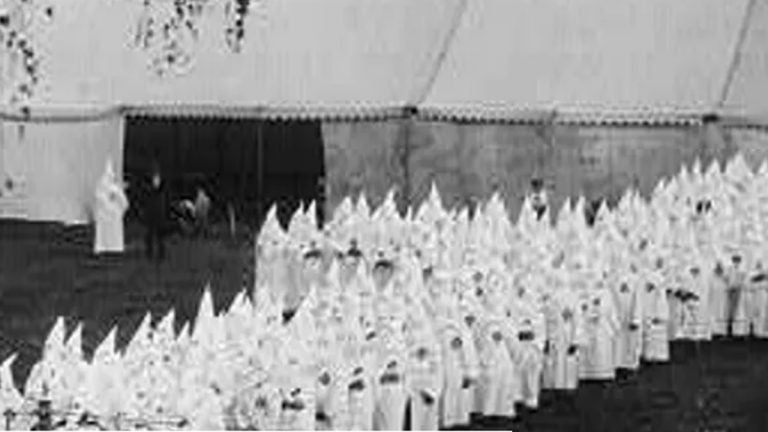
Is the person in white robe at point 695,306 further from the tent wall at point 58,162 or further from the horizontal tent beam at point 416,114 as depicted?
the tent wall at point 58,162

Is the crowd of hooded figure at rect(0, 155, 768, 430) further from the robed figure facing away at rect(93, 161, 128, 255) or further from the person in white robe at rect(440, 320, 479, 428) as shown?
the robed figure facing away at rect(93, 161, 128, 255)

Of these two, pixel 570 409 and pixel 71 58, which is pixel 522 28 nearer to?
pixel 71 58

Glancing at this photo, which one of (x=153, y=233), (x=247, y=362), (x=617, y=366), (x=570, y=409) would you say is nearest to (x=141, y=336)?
(x=247, y=362)

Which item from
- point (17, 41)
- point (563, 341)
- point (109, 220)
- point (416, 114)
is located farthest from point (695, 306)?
point (17, 41)

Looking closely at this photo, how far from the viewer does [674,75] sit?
20344 millimetres

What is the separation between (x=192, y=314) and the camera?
16.0 meters

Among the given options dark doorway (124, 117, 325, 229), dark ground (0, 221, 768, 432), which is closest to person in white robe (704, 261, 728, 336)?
dark ground (0, 221, 768, 432)

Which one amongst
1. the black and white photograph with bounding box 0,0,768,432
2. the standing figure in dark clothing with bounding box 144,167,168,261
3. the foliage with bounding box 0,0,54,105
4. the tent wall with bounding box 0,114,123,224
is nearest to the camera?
the foliage with bounding box 0,0,54,105

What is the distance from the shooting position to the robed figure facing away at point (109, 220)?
66.1ft

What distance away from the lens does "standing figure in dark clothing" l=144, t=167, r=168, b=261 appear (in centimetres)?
1967

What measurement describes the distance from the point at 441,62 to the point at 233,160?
2846 mm

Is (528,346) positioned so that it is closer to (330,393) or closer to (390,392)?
(390,392)

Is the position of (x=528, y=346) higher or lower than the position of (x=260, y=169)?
lower

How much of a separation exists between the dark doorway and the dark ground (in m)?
0.88
